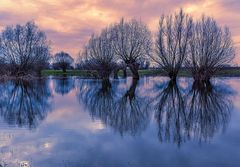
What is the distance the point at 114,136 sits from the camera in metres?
7.21

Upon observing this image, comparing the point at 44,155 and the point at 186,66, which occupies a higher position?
the point at 186,66

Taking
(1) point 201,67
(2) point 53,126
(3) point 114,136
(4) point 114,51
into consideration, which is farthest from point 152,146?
(4) point 114,51

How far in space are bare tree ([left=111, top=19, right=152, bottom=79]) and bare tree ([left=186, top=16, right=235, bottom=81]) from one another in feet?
27.0

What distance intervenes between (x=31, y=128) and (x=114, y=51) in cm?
3224

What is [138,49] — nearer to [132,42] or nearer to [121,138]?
[132,42]

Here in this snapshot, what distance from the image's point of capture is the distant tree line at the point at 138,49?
3184 cm

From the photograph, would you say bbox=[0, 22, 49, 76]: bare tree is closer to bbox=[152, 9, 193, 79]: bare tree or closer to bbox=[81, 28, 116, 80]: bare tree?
bbox=[81, 28, 116, 80]: bare tree

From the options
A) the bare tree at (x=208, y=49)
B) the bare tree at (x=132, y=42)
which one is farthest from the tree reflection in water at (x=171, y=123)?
the bare tree at (x=132, y=42)

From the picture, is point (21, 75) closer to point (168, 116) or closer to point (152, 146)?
point (168, 116)

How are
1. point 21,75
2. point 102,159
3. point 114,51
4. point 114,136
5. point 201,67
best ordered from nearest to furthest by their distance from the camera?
1. point 102,159
2. point 114,136
3. point 201,67
4. point 114,51
5. point 21,75

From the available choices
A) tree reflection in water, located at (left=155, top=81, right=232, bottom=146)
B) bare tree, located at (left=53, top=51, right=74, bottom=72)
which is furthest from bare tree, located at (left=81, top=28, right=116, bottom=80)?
bare tree, located at (left=53, top=51, right=74, bottom=72)

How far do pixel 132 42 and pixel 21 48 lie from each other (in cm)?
2174

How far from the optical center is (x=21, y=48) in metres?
47.8

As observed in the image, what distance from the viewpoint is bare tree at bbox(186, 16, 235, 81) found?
31391 mm
